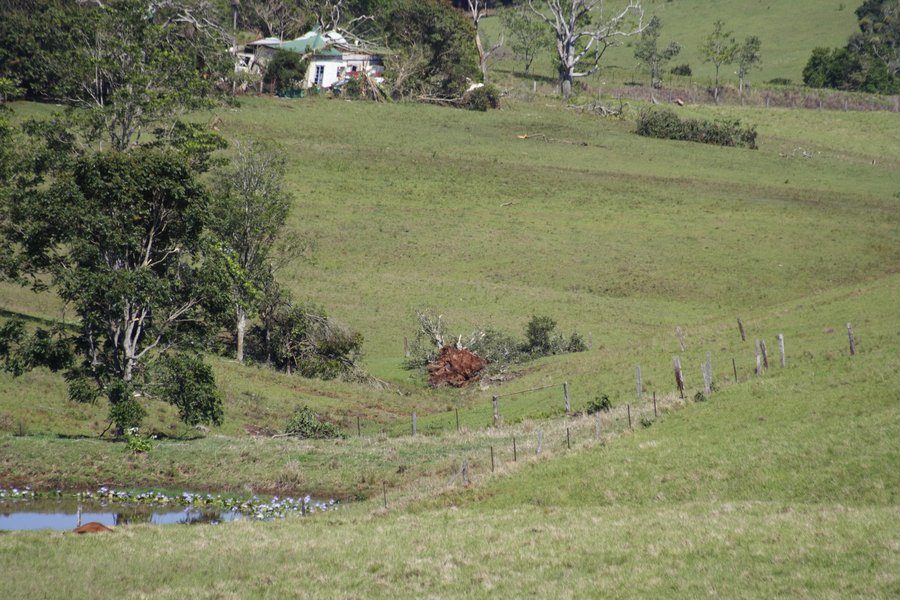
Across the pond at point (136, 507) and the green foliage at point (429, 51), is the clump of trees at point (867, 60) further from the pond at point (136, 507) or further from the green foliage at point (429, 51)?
the pond at point (136, 507)

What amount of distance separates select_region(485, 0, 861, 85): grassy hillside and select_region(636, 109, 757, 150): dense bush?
126 ft

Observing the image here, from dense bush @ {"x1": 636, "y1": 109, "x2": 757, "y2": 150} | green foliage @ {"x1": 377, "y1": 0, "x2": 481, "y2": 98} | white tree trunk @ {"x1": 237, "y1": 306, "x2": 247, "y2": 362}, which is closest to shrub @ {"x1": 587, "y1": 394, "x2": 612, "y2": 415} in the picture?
white tree trunk @ {"x1": 237, "y1": 306, "x2": 247, "y2": 362}

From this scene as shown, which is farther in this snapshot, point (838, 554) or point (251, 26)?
point (251, 26)

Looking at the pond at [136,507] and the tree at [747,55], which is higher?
the tree at [747,55]

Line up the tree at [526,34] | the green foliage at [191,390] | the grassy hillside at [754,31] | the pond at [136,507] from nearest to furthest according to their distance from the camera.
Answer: the pond at [136,507] → the green foliage at [191,390] → the tree at [526,34] → the grassy hillside at [754,31]

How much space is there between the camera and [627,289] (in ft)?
227

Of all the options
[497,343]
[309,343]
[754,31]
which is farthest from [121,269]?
[754,31]

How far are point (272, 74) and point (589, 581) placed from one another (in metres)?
108

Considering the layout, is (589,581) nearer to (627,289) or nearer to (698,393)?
(698,393)

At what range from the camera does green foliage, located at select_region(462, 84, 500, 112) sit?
12200 cm

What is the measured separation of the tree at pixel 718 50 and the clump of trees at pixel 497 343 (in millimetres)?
96835

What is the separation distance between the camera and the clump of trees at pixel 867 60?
154875 millimetres

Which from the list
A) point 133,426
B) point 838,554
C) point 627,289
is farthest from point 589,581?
point 627,289

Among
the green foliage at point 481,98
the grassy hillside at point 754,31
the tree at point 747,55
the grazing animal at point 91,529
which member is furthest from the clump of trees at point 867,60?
the grazing animal at point 91,529
